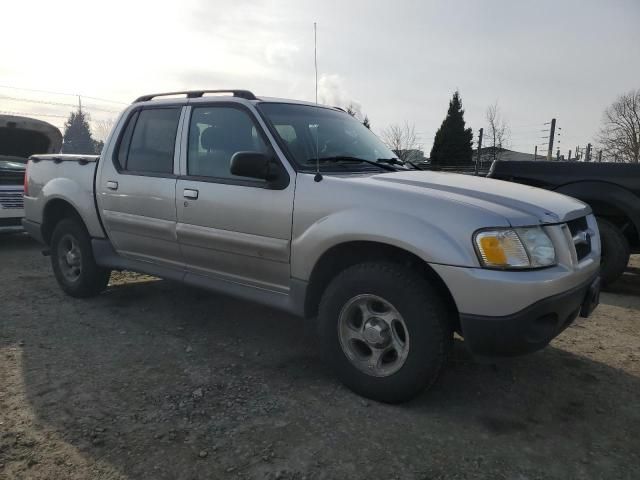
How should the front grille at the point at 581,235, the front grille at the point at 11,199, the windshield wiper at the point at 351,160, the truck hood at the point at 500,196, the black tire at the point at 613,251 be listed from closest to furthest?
the truck hood at the point at 500,196
the front grille at the point at 581,235
the windshield wiper at the point at 351,160
the black tire at the point at 613,251
the front grille at the point at 11,199

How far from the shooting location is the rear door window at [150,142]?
4004 mm

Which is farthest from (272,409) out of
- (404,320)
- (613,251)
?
(613,251)

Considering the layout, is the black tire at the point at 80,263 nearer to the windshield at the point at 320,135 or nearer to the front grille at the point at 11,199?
the windshield at the point at 320,135

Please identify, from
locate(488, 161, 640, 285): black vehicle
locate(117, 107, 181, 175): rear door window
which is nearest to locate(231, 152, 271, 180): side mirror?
locate(117, 107, 181, 175): rear door window

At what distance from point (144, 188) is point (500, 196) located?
2716 mm

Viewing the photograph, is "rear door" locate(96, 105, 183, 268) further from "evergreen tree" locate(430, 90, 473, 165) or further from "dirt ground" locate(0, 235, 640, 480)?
"evergreen tree" locate(430, 90, 473, 165)

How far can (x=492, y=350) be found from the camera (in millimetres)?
2584

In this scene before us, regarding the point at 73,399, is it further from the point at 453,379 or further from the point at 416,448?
the point at 453,379

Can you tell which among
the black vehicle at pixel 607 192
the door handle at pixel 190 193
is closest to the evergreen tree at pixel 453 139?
the black vehicle at pixel 607 192

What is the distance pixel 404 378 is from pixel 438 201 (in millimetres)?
1001

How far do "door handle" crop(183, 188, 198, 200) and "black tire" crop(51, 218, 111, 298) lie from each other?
158 centimetres

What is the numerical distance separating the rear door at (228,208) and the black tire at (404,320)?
0.48m

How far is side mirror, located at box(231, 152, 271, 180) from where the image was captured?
3105 mm

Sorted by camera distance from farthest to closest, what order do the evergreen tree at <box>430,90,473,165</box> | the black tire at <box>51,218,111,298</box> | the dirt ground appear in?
the evergreen tree at <box>430,90,473,165</box>
the black tire at <box>51,218,111,298</box>
the dirt ground
